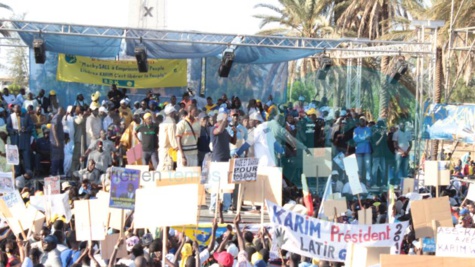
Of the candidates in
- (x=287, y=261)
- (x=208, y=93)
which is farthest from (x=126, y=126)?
(x=287, y=261)

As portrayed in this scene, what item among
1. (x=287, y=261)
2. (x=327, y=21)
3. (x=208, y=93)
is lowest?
(x=287, y=261)

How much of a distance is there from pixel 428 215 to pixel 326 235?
1.93 meters

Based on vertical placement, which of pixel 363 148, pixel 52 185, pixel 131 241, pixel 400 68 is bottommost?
pixel 131 241

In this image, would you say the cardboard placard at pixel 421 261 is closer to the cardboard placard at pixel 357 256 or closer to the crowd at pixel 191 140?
the cardboard placard at pixel 357 256

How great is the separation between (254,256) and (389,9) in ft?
80.8

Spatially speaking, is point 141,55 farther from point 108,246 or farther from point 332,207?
point 108,246

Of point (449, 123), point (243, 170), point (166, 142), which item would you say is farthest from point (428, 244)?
point (449, 123)

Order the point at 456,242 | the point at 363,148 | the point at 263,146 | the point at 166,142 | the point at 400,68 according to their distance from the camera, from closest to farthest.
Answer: the point at 456,242 < the point at 166,142 < the point at 263,146 < the point at 363,148 < the point at 400,68

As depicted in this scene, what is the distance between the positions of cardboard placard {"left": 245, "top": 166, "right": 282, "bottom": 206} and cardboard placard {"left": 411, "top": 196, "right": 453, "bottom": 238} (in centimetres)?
254

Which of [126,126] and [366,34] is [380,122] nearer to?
[126,126]

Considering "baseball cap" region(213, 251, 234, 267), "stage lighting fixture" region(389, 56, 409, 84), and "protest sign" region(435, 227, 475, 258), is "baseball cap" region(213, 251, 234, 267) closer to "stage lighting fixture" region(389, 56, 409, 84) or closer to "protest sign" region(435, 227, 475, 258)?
"protest sign" region(435, 227, 475, 258)

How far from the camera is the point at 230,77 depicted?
76.2ft

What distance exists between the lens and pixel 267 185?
12.7 metres

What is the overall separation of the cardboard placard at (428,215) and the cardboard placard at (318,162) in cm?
689
